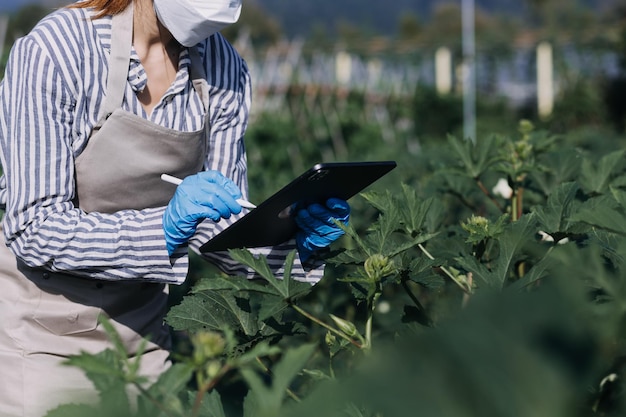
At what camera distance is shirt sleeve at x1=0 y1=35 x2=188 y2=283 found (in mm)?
1967

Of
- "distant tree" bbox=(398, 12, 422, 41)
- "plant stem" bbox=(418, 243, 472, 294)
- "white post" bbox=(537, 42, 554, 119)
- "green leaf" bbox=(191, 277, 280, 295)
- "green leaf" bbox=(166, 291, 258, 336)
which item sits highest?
"green leaf" bbox=(191, 277, 280, 295)

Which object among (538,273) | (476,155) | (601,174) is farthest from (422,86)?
(538,273)

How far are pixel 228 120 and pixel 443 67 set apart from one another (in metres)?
29.0

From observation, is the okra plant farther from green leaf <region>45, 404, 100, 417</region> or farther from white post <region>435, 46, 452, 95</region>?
white post <region>435, 46, 452, 95</region>

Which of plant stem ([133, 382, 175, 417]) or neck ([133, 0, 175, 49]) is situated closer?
plant stem ([133, 382, 175, 417])

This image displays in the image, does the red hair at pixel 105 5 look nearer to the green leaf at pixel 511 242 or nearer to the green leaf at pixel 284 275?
the green leaf at pixel 284 275

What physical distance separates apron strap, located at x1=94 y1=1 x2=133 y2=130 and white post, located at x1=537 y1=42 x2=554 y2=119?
28.3 metres

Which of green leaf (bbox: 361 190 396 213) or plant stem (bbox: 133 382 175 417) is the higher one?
plant stem (bbox: 133 382 175 417)

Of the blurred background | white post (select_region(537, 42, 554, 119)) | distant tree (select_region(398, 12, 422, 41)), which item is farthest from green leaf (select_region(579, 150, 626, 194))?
distant tree (select_region(398, 12, 422, 41))

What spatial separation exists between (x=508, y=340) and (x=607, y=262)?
1.06 m

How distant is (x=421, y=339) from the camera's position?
811 millimetres

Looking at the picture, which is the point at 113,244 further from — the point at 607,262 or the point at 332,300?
the point at 332,300

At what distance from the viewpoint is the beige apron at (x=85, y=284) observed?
83.2 inches

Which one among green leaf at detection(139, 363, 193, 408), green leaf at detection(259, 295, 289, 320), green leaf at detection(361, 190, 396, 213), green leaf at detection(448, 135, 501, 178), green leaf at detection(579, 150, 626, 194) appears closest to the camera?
green leaf at detection(139, 363, 193, 408)
